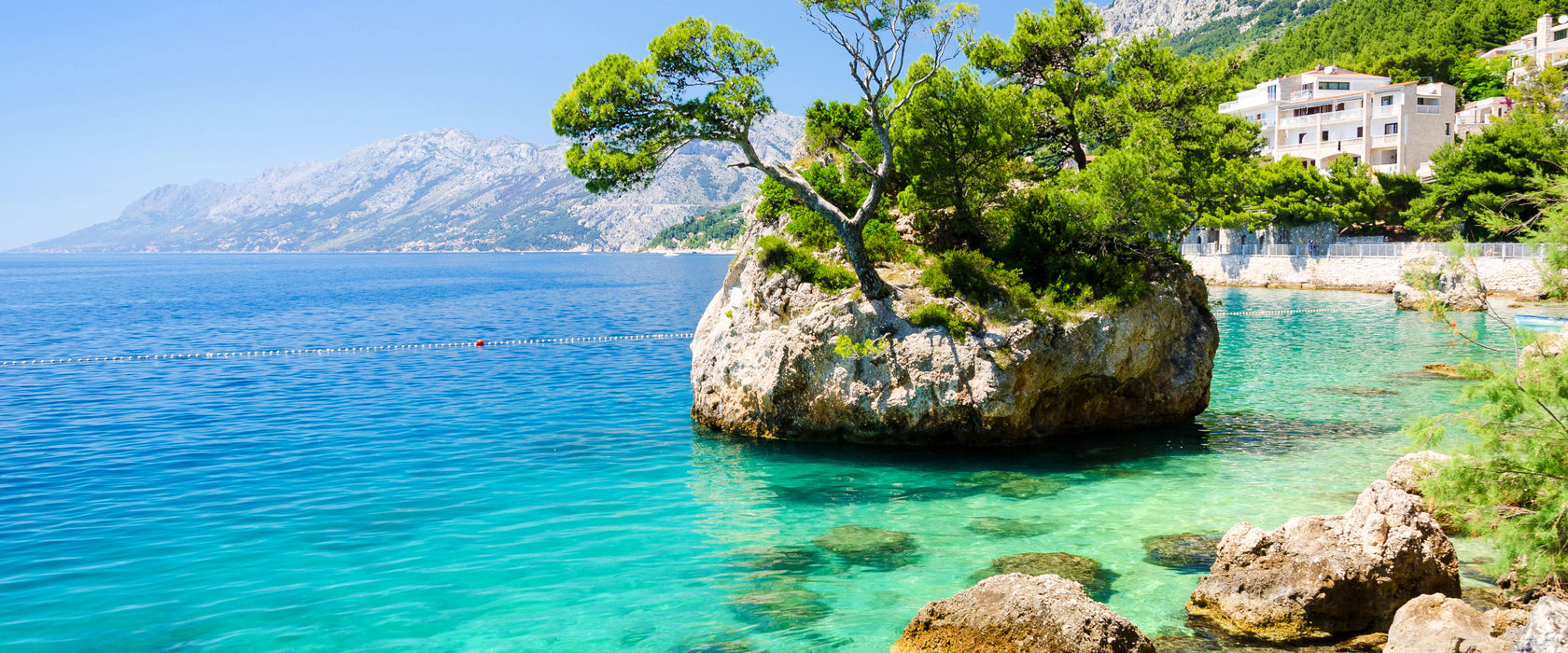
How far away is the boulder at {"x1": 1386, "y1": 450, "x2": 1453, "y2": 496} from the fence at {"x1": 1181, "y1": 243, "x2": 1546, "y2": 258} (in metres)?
47.6

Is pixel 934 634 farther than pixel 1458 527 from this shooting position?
No

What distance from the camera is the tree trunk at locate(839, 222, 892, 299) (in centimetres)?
2131

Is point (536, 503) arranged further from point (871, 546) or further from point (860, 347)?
point (860, 347)

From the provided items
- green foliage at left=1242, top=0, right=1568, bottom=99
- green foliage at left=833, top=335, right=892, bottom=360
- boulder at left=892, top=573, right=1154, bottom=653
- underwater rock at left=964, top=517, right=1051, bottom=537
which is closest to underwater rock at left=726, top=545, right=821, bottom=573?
underwater rock at left=964, top=517, right=1051, bottom=537

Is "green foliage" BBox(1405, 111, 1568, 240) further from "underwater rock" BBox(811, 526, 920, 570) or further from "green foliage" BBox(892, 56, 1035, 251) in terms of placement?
"underwater rock" BBox(811, 526, 920, 570)

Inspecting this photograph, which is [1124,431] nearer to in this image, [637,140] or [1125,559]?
[1125,559]

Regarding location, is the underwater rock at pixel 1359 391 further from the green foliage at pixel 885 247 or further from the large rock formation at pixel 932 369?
the green foliage at pixel 885 247

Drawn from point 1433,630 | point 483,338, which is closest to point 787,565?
point 1433,630

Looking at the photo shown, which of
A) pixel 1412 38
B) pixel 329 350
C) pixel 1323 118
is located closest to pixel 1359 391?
pixel 329 350

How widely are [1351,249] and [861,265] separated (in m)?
66.0

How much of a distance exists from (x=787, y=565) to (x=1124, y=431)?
42.5 ft

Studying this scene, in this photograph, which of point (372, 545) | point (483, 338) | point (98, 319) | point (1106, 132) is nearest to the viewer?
point (372, 545)

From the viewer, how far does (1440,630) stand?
9.60 m

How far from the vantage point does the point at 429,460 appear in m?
21.7
